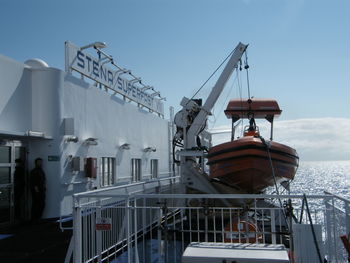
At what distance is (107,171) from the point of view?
1252 centimetres

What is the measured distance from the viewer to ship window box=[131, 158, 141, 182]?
14930 millimetres

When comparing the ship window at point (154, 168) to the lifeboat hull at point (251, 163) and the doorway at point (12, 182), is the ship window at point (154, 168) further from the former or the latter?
the lifeboat hull at point (251, 163)

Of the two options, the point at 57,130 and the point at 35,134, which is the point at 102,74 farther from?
the point at 35,134

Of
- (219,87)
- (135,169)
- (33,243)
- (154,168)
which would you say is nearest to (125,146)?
(135,169)

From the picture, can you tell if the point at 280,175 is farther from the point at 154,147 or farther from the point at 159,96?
the point at 159,96

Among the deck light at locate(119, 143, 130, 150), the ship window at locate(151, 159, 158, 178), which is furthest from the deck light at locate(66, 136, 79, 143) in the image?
the ship window at locate(151, 159, 158, 178)

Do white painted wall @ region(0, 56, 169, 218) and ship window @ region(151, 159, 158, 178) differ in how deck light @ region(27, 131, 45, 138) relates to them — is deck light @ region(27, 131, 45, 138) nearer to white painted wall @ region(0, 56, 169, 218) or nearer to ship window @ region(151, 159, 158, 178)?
white painted wall @ region(0, 56, 169, 218)

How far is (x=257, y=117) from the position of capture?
9.98 m

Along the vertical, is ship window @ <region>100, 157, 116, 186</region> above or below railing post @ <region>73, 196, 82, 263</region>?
above

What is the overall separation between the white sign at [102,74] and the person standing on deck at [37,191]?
3043 mm

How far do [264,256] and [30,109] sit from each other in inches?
304

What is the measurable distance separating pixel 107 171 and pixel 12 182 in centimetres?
416

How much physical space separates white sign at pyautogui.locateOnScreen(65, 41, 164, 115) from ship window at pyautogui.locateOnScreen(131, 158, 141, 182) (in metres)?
2.53

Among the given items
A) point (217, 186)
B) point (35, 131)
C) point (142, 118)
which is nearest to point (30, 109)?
point (35, 131)
